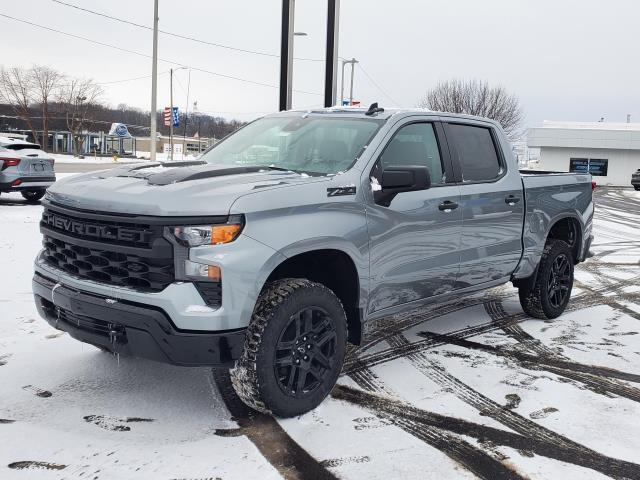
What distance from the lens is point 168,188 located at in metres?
3.57

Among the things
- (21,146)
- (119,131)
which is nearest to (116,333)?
(21,146)

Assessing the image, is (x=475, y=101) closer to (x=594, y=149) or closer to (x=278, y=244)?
(x=594, y=149)

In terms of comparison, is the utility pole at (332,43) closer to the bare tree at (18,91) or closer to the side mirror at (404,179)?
the side mirror at (404,179)

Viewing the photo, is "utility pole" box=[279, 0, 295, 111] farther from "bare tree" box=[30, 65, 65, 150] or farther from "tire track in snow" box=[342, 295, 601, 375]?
"bare tree" box=[30, 65, 65, 150]

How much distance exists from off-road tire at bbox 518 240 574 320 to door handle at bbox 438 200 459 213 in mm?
1855

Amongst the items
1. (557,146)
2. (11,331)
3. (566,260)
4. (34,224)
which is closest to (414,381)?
(566,260)

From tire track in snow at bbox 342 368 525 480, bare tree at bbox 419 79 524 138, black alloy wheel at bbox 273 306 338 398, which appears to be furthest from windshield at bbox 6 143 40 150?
bare tree at bbox 419 79 524 138

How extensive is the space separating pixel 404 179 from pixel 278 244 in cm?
101

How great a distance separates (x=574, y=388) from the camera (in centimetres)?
453

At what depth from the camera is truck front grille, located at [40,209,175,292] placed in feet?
11.1

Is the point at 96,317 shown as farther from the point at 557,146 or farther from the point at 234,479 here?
the point at 557,146

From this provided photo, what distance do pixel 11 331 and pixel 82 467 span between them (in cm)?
252

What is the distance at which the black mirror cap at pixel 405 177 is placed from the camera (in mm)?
4094

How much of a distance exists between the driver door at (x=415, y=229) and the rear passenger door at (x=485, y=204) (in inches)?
5.3
